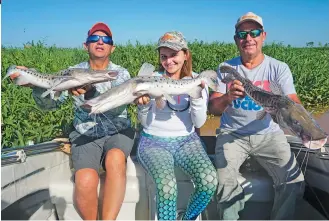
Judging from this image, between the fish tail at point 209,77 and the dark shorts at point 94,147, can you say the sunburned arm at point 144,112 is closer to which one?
the dark shorts at point 94,147

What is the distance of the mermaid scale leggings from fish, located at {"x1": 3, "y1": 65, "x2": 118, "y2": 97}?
2.58 ft

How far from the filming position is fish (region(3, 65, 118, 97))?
288cm

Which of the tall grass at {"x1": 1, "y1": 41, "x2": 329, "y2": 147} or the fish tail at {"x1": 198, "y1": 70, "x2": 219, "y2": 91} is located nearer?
the fish tail at {"x1": 198, "y1": 70, "x2": 219, "y2": 91}

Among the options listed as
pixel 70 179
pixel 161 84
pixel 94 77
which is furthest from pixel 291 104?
pixel 70 179

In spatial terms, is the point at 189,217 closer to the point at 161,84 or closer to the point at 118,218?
the point at 118,218

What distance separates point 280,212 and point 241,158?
1.96ft

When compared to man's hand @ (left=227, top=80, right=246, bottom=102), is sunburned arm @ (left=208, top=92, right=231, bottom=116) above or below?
below

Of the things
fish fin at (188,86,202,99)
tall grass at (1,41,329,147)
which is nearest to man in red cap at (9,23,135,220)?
fish fin at (188,86,202,99)

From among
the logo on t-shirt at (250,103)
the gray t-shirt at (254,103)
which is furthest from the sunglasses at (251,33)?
the logo on t-shirt at (250,103)

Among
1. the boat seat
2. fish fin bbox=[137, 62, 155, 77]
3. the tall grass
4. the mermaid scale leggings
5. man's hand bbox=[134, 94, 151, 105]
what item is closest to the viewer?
the mermaid scale leggings

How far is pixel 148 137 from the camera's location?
3.37 meters

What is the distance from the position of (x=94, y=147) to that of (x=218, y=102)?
1.27 metres

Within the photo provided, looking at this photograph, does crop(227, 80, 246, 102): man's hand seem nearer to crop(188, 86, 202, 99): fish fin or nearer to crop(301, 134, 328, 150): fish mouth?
crop(188, 86, 202, 99): fish fin

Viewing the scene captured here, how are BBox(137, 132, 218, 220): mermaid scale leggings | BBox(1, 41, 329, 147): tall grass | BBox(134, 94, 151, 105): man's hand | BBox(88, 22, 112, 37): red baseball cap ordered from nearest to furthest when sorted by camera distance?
BBox(137, 132, 218, 220): mermaid scale leggings → BBox(134, 94, 151, 105): man's hand → BBox(88, 22, 112, 37): red baseball cap → BBox(1, 41, 329, 147): tall grass
